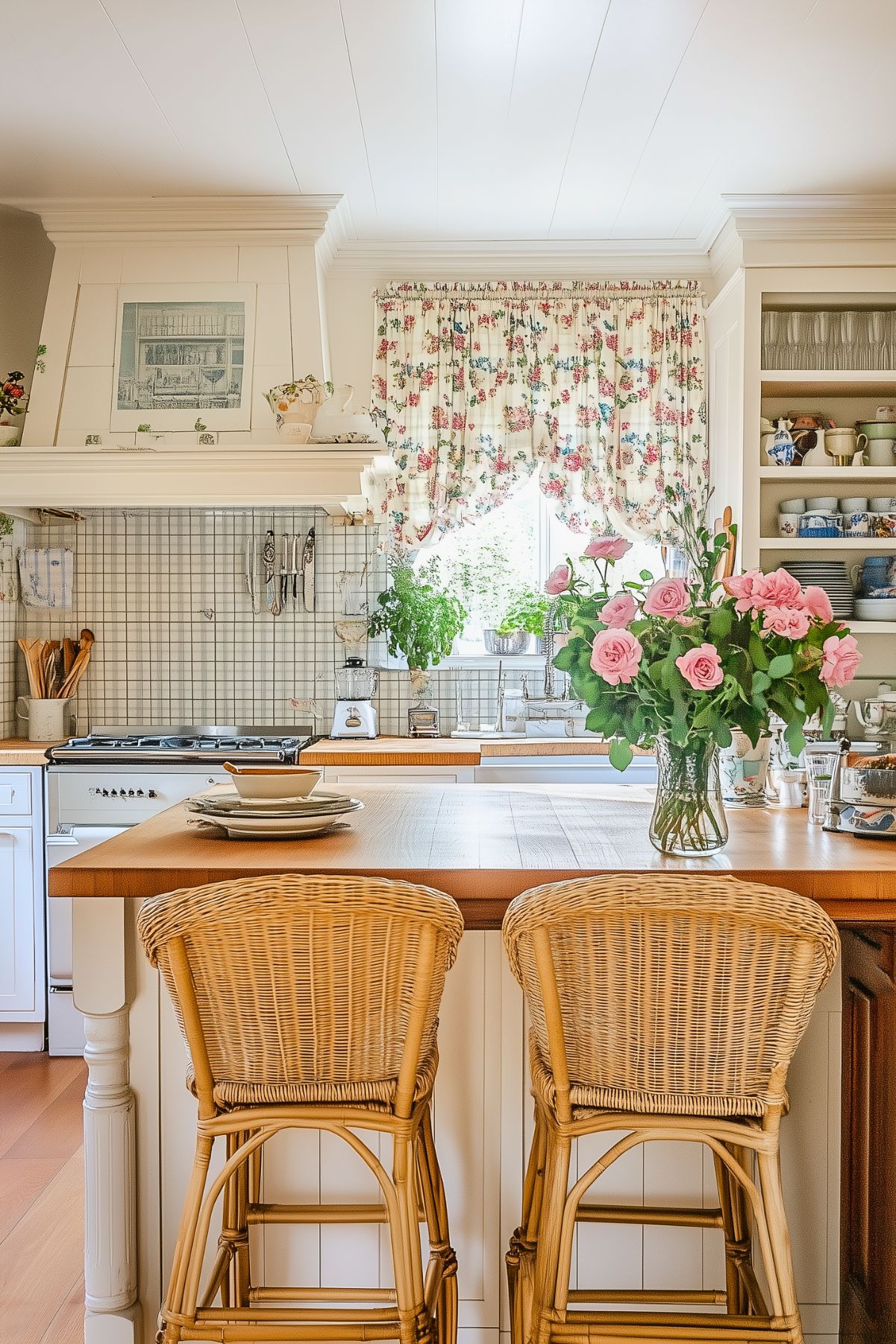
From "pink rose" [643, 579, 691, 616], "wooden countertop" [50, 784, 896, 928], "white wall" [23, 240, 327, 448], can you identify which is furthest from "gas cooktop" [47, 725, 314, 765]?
"pink rose" [643, 579, 691, 616]

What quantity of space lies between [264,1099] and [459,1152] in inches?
21.4

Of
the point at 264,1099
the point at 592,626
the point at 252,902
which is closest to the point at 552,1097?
the point at 264,1099

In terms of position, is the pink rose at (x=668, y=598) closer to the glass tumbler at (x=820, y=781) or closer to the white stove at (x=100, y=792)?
the glass tumbler at (x=820, y=781)

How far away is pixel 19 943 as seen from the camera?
11.2 ft

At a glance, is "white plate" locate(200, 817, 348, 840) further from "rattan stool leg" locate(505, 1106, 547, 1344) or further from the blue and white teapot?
the blue and white teapot

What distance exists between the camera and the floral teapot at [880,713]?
344 cm

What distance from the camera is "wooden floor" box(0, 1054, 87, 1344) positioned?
6.72 ft

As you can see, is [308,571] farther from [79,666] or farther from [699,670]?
[699,670]

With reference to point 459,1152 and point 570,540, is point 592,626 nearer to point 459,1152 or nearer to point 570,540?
point 459,1152

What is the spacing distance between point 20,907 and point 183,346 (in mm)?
1985

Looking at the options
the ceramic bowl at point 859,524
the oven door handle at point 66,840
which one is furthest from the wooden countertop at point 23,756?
the ceramic bowl at point 859,524

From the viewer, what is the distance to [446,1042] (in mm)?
1826

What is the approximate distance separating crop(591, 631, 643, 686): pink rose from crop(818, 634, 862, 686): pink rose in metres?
0.29

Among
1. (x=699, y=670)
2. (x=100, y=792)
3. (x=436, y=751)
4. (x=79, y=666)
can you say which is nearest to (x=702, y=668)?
(x=699, y=670)
